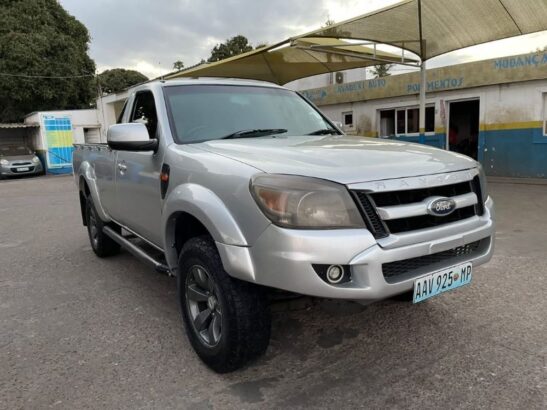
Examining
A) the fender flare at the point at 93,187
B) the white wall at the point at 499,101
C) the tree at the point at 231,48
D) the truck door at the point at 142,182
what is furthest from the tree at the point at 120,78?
the truck door at the point at 142,182

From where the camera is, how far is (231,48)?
4528 cm

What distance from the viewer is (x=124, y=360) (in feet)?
10.0

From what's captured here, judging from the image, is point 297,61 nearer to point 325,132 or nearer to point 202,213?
point 325,132

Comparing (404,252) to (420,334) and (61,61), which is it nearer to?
(420,334)

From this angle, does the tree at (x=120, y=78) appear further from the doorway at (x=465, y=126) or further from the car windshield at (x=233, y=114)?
the car windshield at (x=233, y=114)

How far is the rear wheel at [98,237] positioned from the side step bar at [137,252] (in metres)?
0.27

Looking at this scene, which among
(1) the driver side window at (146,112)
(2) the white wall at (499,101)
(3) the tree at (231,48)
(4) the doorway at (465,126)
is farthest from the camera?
(3) the tree at (231,48)

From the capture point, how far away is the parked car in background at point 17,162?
67.5ft

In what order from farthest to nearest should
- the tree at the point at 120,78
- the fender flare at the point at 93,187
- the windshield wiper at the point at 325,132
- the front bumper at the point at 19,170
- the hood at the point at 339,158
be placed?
1. the tree at the point at 120,78
2. the front bumper at the point at 19,170
3. the fender flare at the point at 93,187
4. the windshield wiper at the point at 325,132
5. the hood at the point at 339,158

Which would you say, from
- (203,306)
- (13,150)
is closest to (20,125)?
(13,150)

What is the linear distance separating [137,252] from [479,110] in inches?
479

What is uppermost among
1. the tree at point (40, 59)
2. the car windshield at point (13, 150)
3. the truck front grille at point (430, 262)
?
the tree at point (40, 59)

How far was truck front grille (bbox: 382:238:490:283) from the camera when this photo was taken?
2389 millimetres

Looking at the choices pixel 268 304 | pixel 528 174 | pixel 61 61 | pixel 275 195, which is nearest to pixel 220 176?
pixel 275 195
